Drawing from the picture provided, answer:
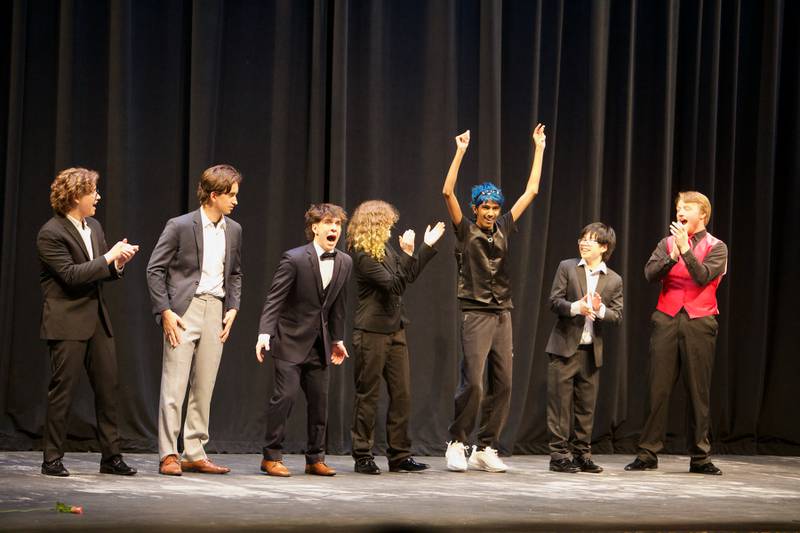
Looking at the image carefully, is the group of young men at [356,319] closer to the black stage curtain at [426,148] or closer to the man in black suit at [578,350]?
the man in black suit at [578,350]

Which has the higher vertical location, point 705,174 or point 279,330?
point 705,174

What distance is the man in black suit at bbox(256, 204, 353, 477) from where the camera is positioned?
5.14 meters

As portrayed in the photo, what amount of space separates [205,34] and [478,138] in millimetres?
1838

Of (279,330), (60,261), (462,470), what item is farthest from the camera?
(462,470)

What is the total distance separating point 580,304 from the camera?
18.1 ft

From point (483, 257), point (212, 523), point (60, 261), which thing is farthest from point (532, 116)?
point (212, 523)

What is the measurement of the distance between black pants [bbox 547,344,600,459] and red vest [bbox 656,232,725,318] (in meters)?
0.52

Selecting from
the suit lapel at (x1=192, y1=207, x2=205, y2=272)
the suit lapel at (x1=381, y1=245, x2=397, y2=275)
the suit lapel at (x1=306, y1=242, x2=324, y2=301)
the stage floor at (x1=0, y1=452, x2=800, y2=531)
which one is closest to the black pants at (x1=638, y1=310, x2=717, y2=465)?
the stage floor at (x1=0, y1=452, x2=800, y2=531)

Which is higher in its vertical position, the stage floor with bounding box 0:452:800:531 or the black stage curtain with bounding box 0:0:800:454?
the black stage curtain with bounding box 0:0:800:454

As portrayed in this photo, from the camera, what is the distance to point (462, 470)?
5547 millimetres

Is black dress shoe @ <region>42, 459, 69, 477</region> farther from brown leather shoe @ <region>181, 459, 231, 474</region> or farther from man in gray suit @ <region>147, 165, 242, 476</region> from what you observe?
brown leather shoe @ <region>181, 459, 231, 474</region>

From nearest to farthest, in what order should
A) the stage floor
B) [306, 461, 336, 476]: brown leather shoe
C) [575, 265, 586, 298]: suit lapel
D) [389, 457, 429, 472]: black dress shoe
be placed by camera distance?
the stage floor
[306, 461, 336, 476]: brown leather shoe
[389, 457, 429, 472]: black dress shoe
[575, 265, 586, 298]: suit lapel

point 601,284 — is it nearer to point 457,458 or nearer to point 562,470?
point 562,470

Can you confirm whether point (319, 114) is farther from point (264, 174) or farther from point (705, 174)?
point (705, 174)
